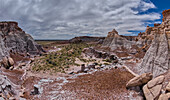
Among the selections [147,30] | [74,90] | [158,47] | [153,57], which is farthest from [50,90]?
[147,30]

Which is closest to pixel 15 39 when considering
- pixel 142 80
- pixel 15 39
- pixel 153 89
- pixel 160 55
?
pixel 15 39

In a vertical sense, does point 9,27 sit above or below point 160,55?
above

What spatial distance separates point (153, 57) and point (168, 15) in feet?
78.3

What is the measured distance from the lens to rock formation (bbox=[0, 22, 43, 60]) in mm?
30953

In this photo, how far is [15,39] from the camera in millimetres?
33688

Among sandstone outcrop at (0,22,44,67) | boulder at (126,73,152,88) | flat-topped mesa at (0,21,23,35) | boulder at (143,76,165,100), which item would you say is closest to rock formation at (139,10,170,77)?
boulder at (126,73,152,88)

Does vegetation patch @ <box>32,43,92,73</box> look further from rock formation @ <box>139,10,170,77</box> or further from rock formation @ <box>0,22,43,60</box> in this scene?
rock formation @ <box>139,10,170,77</box>

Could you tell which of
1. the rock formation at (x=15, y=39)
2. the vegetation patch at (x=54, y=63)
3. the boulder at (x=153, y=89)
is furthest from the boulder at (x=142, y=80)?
the rock formation at (x=15, y=39)

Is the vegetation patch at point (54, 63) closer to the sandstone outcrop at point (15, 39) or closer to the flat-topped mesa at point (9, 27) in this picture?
the sandstone outcrop at point (15, 39)

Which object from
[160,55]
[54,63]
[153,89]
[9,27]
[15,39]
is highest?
[9,27]

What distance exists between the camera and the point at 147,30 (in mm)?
44844

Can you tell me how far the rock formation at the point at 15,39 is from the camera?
30953mm

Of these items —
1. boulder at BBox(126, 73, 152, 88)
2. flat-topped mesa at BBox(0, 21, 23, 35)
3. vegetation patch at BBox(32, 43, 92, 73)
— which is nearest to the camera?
boulder at BBox(126, 73, 152, 88)

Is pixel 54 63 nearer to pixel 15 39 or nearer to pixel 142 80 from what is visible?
pixel 15 39
